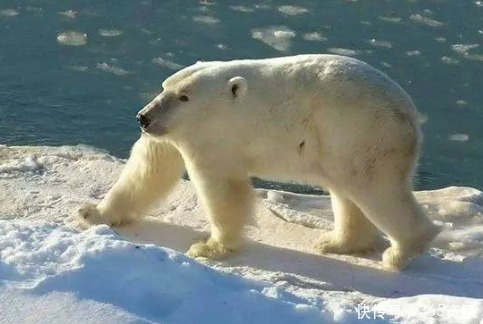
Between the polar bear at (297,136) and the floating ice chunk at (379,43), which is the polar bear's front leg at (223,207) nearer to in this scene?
the polar bear at (297,136)

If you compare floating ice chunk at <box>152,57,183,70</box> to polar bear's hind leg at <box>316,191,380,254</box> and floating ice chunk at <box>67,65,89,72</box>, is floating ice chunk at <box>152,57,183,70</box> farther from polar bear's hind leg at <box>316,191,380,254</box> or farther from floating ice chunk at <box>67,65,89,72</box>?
polar bear's hind leg at <box>316,191,380,254</box>

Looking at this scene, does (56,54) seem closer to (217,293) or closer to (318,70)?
(318,70)

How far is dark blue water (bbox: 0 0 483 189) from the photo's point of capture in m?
7.05

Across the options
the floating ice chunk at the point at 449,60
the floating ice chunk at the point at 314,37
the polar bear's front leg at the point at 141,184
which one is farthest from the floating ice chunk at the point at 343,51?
the polar bear's front leg at the point at 141,184

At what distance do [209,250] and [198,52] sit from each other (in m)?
4.09

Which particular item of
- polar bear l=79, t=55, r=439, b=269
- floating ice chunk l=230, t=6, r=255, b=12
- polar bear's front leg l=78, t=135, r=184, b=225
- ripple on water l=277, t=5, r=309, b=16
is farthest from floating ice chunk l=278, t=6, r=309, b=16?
polar bear l=79, t=55, r=439, b=269

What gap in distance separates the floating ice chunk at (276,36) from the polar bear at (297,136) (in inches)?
157

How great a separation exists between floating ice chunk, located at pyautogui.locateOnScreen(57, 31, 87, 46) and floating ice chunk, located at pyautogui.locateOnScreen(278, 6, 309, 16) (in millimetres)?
2135

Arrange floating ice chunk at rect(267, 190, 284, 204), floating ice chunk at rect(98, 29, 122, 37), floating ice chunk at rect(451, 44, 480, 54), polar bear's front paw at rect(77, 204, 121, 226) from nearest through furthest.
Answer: polar bear's front paw at rect(77, 204, 121, 226) → floating ice chunk at rect(267, 190, 284, 204) → floating ice chunk at rect(451, 44, 480, 54) → floating ice chunk at rect(98, 29, 122, 37)

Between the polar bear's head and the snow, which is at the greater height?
the polar bear's head

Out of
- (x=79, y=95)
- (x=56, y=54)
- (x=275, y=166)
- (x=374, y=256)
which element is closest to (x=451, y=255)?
(x=374, y=256)

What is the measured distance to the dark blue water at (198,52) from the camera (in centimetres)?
705

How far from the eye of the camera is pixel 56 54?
8.42 meters

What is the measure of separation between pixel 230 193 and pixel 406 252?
92 centimetres
